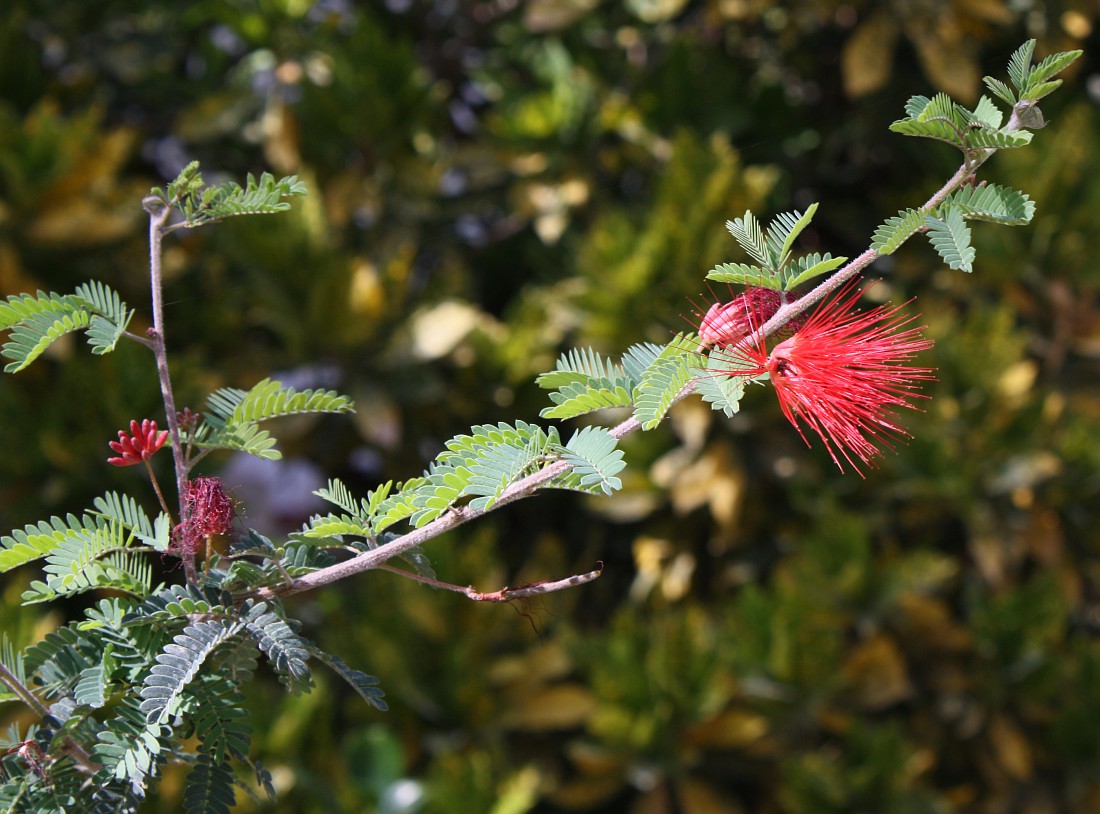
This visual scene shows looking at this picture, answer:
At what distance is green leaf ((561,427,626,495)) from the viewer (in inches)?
27.5

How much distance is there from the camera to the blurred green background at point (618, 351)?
2598mm

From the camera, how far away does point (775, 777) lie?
287cm

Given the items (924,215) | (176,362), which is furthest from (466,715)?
(924,215)

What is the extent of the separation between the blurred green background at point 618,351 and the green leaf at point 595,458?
Answer: 5.88ft

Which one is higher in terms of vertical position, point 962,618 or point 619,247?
point 619,247

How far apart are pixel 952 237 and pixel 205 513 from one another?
523mm

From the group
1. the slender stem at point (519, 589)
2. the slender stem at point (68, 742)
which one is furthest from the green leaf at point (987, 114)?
the slender stem at point (68, 742)

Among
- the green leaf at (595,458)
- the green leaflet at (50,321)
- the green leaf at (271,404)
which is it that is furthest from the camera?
the green leaf at (271,404)

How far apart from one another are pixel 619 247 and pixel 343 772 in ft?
4.20

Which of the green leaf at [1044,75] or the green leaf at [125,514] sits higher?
the green leaf at [1044,75]

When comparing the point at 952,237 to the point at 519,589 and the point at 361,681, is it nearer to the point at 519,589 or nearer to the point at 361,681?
the point at 519,589

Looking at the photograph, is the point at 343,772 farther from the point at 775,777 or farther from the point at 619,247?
the point at 619,247

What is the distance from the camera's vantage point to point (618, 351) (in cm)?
275

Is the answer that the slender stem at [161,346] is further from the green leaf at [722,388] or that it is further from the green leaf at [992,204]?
the green leaf at [992,204]
